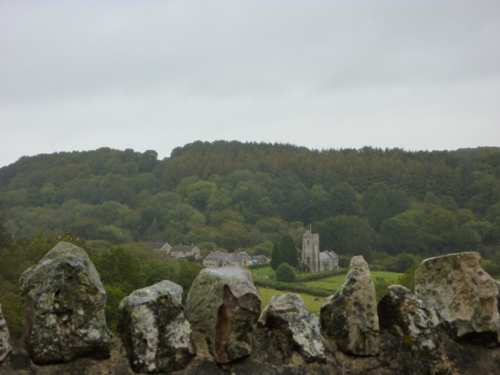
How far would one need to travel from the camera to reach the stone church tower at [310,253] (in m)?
107

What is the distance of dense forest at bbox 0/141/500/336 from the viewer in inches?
4843

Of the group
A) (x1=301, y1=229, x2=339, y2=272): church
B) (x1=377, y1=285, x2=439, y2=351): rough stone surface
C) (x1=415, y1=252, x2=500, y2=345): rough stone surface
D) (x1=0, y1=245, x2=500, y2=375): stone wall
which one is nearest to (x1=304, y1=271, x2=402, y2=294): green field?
(x1=301, y1=229, x2=339, y2=272): church

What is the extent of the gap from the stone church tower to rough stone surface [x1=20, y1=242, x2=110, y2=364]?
10015 cm

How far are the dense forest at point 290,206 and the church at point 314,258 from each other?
3.52 metres

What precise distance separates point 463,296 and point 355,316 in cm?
131

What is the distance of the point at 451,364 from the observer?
22.0 ft

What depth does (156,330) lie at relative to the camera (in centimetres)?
585

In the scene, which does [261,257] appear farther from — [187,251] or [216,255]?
[187,251]

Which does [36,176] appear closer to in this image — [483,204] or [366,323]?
[483,204]

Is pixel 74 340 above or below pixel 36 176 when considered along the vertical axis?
below

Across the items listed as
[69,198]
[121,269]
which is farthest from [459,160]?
[121,269]

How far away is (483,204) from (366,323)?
504 feet

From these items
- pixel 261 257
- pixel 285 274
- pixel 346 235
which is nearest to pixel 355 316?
pixel 285 274

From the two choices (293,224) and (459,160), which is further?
(459,160)
